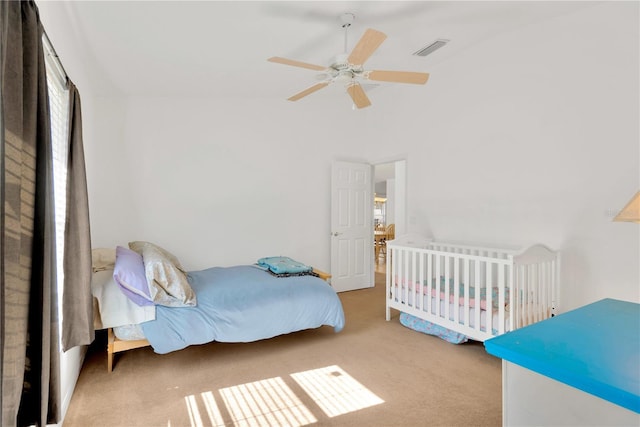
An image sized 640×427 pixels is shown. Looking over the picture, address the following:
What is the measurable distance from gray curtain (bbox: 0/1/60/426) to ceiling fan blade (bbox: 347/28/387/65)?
1.57 m

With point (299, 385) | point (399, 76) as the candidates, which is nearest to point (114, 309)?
point (299, 385)

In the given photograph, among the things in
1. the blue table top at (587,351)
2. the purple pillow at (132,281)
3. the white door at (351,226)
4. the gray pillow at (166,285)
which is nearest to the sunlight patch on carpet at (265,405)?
the gray pillow at (166,285)

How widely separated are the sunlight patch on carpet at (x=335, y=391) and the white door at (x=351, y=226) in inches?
96.3

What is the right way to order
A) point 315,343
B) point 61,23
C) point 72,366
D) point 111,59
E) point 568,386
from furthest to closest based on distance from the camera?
point 315,343 → point 111,59 → point 72,366 → point 61,23 → point 568,386

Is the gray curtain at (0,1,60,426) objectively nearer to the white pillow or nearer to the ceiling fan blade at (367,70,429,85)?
the white pillow

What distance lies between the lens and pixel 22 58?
42.1 inches

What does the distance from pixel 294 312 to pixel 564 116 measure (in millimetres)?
2922

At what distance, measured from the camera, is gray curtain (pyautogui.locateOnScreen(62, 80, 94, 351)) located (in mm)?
1808

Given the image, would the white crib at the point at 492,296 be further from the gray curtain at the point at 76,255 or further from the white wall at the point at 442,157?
the gray curtain at the point at 76,255

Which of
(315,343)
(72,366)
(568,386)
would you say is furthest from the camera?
(315,343)

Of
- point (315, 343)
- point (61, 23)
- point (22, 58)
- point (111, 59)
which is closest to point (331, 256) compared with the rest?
point (315, 343)

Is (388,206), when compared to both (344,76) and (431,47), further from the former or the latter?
(344,76)

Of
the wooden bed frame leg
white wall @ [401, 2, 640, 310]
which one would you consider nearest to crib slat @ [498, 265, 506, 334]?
white wall @ [401, 2, 640, 310]

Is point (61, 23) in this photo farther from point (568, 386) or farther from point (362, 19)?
point (568, 386)
